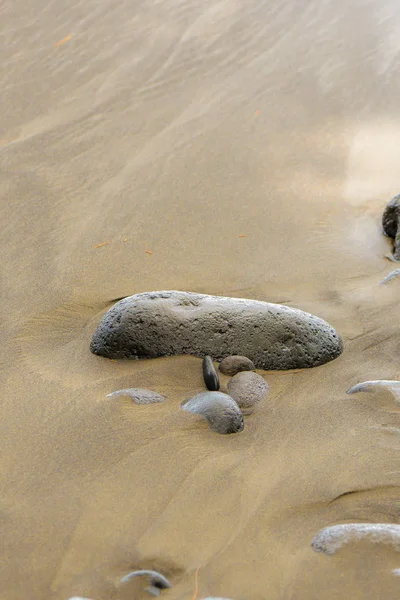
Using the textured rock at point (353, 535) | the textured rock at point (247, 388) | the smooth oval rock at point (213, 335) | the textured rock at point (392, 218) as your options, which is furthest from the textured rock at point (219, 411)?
the textured rock at point (392, 218)

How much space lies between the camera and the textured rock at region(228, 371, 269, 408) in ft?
8.29

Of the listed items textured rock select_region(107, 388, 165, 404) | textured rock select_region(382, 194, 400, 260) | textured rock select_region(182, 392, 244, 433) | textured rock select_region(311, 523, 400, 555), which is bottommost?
textured rock select_region(382, 194, 400, 260)

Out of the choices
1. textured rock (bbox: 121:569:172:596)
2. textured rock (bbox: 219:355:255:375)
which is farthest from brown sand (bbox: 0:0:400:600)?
textured rock (bbox: 219:355:255:375)

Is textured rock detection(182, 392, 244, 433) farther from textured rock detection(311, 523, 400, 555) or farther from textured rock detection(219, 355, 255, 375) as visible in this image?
textured rock detection(311, 523, 400, 555)

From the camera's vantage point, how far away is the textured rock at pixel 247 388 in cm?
253

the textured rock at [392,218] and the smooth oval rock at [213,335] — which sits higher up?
the smooth oval rock at [213,335]

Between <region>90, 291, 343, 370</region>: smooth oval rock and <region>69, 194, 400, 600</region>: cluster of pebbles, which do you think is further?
<region>90, 291, 343, 370</region>: smooth oval rock

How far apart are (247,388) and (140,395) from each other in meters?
0.36

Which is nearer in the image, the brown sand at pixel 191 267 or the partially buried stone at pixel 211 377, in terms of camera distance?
the brown sand at pixel 191 267

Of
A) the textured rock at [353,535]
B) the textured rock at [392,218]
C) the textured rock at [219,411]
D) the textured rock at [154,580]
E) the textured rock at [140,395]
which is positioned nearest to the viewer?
the textured rock at [154,580]

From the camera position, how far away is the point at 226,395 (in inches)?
95.7

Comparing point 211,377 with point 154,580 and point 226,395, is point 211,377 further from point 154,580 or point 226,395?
point 154,580

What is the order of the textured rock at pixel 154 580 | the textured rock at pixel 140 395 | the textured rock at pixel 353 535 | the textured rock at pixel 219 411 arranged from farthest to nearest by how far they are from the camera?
the textured rock at pixel 140 395 → the textured rock at pixel 219 411 → the textured rock at pixel 353 535 → the textured rock at pixel 154 580

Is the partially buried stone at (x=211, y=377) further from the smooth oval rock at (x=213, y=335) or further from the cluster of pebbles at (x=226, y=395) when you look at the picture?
the smooth oval rock at (x=213, y=335)
